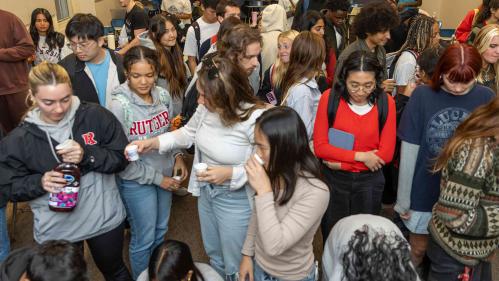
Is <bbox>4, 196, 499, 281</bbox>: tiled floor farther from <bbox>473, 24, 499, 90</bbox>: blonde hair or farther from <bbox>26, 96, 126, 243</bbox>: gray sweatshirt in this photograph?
<bbox>473, 24, 499, 90</bbox>: blonde hair

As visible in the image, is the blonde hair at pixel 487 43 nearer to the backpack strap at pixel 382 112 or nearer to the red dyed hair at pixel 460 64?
the red dyed hair at pixel 460 64

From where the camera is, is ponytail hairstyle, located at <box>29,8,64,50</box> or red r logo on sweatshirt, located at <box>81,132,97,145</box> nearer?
red r logo on sweatshirt, located at <box>81,132,97,145</box>

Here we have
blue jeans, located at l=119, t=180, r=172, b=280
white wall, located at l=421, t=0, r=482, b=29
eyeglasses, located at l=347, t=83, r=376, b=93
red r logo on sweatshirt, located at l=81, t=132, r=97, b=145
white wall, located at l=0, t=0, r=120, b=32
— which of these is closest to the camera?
red r logo on sweatshirt, located at l=81, t=132, r=97, b=145

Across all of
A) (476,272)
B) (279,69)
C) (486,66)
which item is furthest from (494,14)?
(476,272)

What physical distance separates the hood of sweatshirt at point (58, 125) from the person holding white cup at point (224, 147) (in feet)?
1.17

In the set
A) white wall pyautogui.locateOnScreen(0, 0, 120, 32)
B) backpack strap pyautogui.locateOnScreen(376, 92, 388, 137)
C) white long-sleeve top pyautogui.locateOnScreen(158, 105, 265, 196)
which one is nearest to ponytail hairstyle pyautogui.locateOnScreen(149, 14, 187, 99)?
white long-sleeve top pyautogui.locateOnScreen(158, 105, 265, 196)

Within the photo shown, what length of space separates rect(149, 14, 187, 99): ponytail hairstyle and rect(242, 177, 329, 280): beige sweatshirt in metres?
1.85

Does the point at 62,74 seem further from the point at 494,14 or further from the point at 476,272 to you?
the point at 494,14

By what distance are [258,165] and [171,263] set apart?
59 cm

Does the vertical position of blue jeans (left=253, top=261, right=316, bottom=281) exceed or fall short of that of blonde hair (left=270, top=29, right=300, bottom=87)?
it falls short

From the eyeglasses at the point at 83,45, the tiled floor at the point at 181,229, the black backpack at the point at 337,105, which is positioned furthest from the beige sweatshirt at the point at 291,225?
the eyeglasses at the point at 83,45

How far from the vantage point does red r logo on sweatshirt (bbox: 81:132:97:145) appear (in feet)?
6.61

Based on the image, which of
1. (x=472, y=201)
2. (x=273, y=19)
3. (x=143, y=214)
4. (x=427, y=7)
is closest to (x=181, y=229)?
(x=143, y=214)

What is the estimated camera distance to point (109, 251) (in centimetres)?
219
